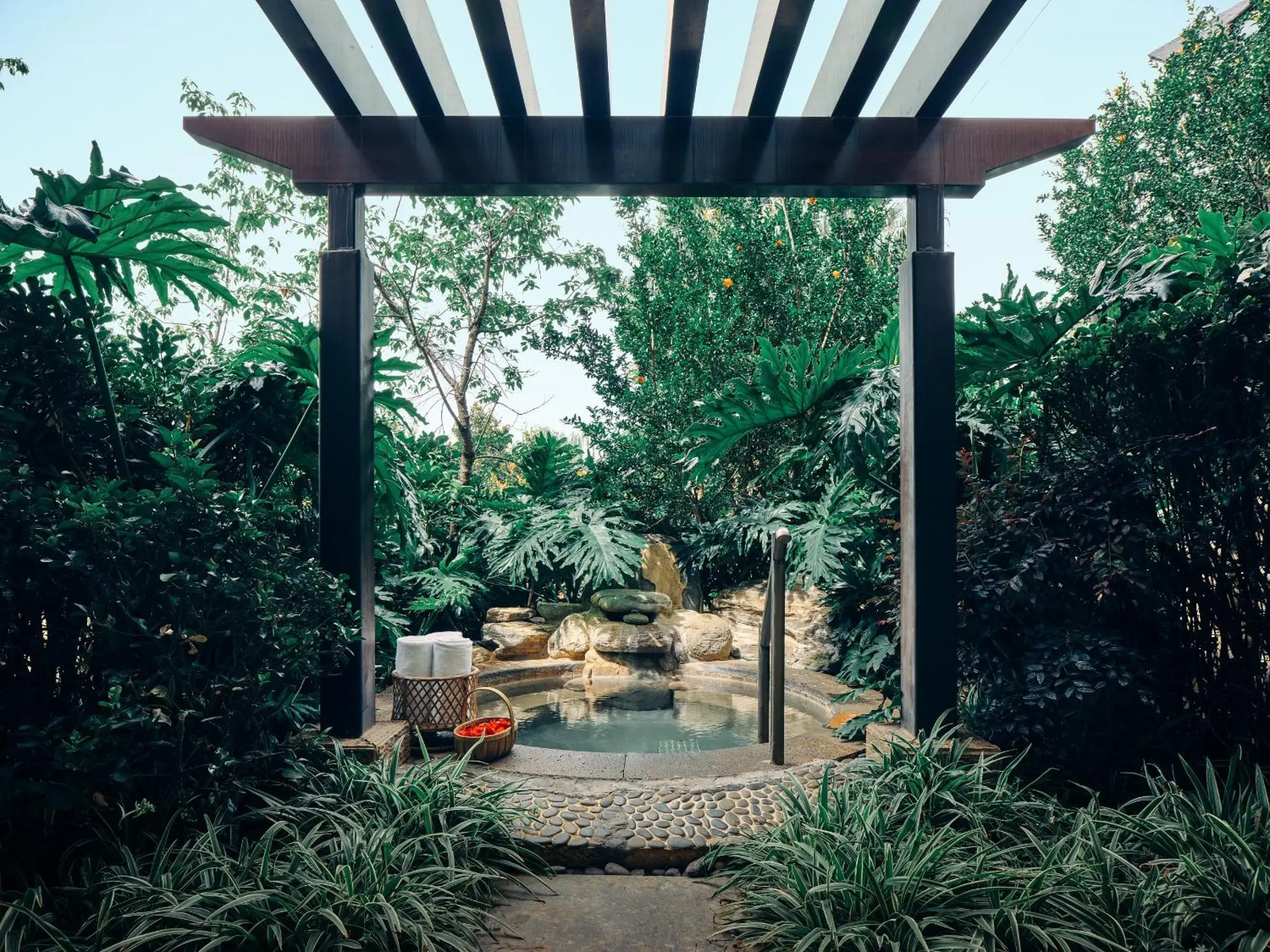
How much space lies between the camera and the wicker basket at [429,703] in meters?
3.29

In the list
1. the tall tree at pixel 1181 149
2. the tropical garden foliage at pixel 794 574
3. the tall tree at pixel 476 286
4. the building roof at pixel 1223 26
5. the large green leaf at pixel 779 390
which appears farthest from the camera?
the building roof at pixel 1223 26

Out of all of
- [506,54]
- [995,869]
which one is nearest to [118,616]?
[506,54]

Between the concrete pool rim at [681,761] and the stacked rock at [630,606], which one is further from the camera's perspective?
the stacked rock at [630,606]

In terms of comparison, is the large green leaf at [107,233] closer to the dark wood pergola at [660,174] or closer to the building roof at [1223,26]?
the dark wood pergola at [660,174]

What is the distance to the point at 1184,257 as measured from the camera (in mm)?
2916

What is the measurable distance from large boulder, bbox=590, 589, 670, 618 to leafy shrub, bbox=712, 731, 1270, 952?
3236 mm

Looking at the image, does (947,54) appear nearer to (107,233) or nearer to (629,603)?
(107,233)

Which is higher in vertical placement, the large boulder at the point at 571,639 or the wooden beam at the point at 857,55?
the wooden beam at the point at 857,55

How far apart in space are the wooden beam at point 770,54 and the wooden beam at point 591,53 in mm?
523

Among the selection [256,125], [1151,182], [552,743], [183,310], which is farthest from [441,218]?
[1151,182]

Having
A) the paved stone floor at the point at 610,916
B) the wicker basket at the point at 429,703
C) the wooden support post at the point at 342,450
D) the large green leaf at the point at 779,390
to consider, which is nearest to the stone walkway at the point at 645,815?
the paved stone floor at the point at 610,916

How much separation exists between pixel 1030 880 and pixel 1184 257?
94.7 inches

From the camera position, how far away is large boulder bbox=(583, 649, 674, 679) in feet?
17.5

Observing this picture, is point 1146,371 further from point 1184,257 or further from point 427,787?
point 427,787
